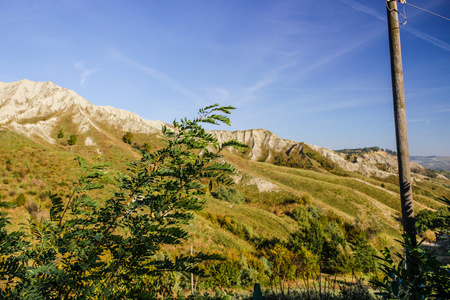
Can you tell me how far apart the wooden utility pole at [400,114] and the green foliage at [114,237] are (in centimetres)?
450

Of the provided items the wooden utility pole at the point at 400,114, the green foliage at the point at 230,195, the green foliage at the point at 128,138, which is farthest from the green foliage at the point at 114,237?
the green foliage at the point at 128,138

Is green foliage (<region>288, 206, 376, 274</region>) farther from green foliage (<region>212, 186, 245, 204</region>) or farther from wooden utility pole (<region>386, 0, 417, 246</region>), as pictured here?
green foliage (<region>212, 186, 245, 204</region>)

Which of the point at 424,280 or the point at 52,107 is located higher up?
the point at 52,107

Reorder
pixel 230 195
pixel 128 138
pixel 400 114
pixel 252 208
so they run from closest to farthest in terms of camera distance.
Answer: pixel 400 114 → pixel 252 208 → pixel 230 195 → pixel 128 138

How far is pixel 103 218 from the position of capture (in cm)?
239

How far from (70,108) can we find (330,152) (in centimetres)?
10394

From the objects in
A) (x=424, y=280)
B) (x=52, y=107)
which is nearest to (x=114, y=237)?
(x=424, y=280)

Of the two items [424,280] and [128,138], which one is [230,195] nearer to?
[424,280]

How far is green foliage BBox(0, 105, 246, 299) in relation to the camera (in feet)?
5.91

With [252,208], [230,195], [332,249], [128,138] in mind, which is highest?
Result: [128,138]

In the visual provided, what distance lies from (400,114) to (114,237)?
19.9 feet

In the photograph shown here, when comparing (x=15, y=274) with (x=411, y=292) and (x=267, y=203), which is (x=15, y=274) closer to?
→ (x=411, y=292)

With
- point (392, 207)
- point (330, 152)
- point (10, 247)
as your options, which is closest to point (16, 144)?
point (10, 247)

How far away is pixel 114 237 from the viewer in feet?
6.81
